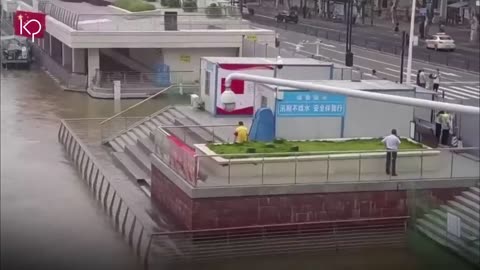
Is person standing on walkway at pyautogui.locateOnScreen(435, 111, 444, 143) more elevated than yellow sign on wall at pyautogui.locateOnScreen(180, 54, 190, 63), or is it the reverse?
person standing on walkway at pyautogui.locateOnScreen(435, 111, 444, 143)

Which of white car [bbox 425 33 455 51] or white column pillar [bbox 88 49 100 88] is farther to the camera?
white column pillar [bbox 88 49 100 88]

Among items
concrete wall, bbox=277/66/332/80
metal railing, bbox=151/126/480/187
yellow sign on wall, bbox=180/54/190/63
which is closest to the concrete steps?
metal railing, bbox=151/126/480/187

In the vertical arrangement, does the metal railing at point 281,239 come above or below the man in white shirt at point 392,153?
below

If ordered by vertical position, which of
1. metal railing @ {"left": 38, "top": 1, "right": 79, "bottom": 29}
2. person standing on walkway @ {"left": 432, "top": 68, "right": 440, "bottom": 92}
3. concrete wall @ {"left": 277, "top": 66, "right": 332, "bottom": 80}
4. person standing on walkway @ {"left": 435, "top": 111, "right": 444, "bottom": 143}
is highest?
metal railing @ {"left": 38, "top": 1, "right": 79, "bottom": 29}

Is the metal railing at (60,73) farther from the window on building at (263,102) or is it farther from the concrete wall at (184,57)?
the window on building at (263,102)

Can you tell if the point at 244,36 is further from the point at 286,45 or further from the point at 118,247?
the point at 118,247

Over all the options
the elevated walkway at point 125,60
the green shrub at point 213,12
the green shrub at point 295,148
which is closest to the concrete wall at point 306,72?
the green shrub at point 295,148

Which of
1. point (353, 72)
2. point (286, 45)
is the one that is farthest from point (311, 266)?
point (286, 45)

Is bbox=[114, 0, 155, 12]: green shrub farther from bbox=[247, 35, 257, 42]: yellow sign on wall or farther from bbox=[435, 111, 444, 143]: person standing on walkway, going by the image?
bbox=[435, 111, 444, 143]: person standing on walkway
